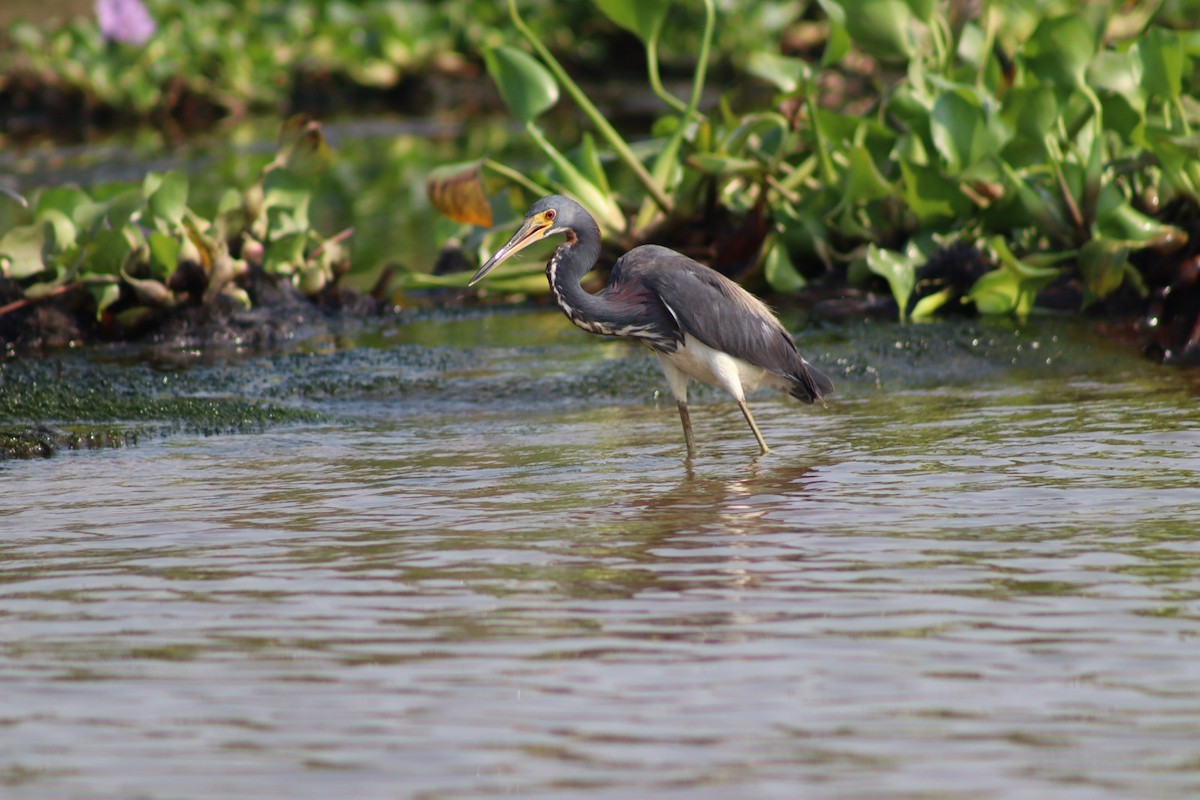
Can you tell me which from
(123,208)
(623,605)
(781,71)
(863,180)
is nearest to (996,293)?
(863,180)

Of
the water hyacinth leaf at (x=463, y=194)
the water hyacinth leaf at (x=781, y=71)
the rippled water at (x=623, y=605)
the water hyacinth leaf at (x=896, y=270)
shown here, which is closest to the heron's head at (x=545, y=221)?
the rippled water at (x=623, y=605)

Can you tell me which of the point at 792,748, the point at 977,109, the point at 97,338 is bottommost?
the point at 792,748

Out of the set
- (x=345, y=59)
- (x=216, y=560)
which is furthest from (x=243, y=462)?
(x=345, y=59)

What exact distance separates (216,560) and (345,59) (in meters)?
17.2

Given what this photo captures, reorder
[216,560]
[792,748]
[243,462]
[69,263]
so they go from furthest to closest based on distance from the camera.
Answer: [69,263]
[243,462]
[216,560]
[792,748]

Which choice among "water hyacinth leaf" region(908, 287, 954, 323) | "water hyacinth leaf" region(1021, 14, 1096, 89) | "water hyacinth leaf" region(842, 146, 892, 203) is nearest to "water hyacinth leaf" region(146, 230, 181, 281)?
"water hyacinth leaf" region(842, 146, 892, 203)

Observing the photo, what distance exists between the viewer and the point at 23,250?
8.48 m

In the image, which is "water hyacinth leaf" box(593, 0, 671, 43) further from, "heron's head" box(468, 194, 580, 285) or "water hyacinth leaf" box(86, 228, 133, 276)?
"water hyacinth leaf" box(86, 228, 133, 276)

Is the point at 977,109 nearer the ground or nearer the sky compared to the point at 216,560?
nearer the sky

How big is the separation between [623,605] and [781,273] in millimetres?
4923

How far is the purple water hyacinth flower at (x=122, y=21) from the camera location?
64.5 feet

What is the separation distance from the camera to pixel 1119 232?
805 cm

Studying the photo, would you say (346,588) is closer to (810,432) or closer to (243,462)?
(243,462)

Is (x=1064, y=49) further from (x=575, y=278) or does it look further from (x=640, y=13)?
(x=575, y=278)
